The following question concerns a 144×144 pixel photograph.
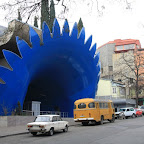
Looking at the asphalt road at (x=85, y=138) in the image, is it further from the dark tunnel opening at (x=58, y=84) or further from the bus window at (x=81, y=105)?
the dark tunnel opening at (x=58, y=84)

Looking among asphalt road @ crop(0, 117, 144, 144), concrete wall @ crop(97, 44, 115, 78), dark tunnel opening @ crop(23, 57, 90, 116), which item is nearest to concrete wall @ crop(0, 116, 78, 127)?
asphalt road @ crop(0, 117, 144, 144)

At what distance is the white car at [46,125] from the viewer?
13.6 m

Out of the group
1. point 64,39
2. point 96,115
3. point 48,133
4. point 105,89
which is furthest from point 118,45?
point 48,133

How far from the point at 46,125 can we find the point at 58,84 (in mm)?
20414

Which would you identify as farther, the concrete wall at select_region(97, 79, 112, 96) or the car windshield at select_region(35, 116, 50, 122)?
the concrete wall at select_region(97, 79, 112, 96)

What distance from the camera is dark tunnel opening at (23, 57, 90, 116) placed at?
3047 centimetres

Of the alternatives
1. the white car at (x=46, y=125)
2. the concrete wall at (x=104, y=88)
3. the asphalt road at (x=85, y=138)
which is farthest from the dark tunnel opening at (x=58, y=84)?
the concrete wall at (x=104, y=88)

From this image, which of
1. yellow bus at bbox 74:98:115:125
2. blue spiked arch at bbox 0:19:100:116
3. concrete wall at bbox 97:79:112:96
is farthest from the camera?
concrete wall at bbox 97:79:112:96

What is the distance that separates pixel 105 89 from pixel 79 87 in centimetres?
2219

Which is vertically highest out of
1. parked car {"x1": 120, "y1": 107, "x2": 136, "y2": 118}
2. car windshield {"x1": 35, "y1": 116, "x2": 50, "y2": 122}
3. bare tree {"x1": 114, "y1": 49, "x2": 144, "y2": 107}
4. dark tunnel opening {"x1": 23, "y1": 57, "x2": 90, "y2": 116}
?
bare tree {"x1": 114, "y1": 49, "x2": 144, "y2": 107}

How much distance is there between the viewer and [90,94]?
33.7 metres

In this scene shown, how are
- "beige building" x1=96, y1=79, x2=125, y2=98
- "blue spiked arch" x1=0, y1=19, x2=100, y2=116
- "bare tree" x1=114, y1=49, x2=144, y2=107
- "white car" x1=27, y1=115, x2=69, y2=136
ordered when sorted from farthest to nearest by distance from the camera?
1. "beige building" x1=96, y1=79, x2=125, y2=98
2. "bare tree" x1=114, y1=49, x2=144, y2=107
3. "blue spiked arch" x1=0, y1=19, x2=100, y2=116
4. "white car" x1=27, y1=115, x2=69, y2=136

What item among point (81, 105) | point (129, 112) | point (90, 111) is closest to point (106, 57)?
point (129, 112)

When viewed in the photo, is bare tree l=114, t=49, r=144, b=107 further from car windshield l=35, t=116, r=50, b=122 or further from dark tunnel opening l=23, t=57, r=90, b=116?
car windshield l=35, t=116, r=50, b=122
